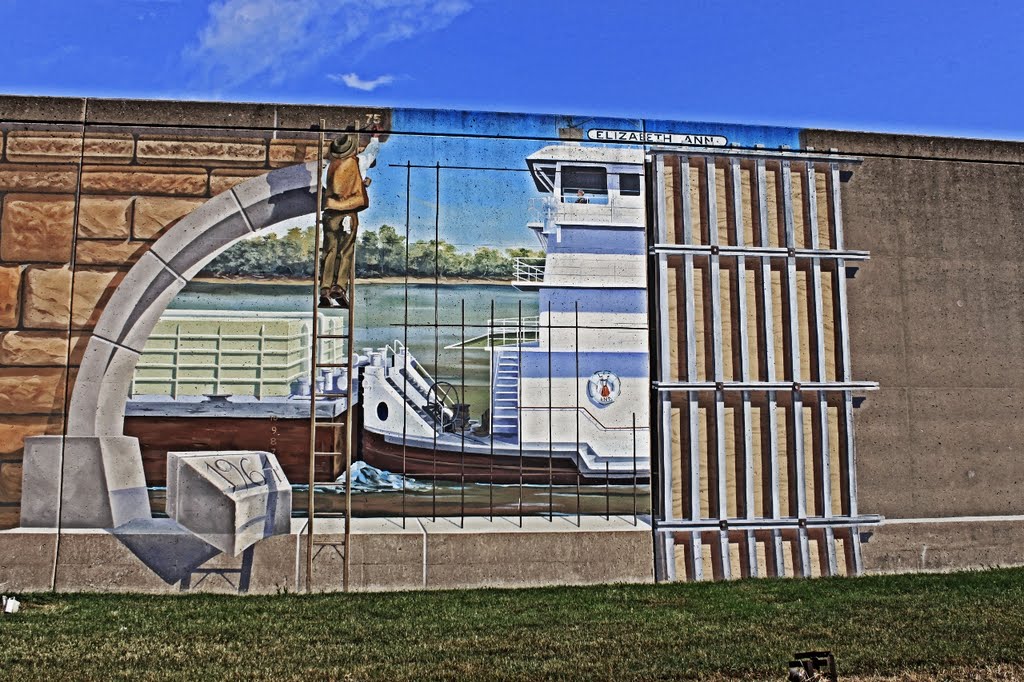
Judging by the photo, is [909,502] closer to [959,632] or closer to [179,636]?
[959,632]

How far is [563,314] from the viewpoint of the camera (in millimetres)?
9789

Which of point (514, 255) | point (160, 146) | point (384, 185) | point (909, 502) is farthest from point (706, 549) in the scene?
point (160, 146)

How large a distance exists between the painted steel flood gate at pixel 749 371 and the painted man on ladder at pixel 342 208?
3500mm

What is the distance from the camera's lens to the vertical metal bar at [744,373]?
9.77 metres

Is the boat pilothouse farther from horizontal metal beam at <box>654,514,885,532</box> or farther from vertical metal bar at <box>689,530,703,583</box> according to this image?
vertical metal bar at <box>689,530,703,583</box>

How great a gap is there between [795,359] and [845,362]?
2.20 feet

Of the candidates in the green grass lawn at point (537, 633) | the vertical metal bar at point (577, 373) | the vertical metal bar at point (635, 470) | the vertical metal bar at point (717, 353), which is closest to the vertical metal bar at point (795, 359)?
the green grass lawn at point (537, 633)

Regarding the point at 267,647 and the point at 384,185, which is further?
the point at 384,185

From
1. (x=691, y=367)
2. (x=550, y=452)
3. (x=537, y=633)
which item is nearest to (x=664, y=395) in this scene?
(x=691, y=367)

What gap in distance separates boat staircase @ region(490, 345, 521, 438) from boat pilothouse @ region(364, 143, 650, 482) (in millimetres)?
12

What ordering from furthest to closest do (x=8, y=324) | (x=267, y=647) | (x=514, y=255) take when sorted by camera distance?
1. (x=514, y=255)
2. (x=8, y=324)
3. (x=267, y=647)

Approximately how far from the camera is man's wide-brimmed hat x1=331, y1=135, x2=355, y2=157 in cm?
966

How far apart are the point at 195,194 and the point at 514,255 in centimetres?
380

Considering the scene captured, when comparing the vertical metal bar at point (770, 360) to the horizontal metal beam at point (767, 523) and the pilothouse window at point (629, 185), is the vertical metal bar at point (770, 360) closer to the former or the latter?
the horizontal metal beam at point (767, 523)
